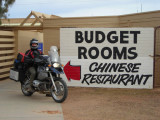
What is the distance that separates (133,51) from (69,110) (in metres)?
4.00

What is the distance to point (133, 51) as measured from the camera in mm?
9586

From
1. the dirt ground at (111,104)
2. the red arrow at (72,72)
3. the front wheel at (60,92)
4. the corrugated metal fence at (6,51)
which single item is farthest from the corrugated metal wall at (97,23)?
the front wheel at (60,92)

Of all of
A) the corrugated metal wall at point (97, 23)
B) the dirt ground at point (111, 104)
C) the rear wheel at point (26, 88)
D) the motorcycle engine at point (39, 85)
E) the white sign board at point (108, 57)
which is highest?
the corrugated metal wall at point (97, 23)

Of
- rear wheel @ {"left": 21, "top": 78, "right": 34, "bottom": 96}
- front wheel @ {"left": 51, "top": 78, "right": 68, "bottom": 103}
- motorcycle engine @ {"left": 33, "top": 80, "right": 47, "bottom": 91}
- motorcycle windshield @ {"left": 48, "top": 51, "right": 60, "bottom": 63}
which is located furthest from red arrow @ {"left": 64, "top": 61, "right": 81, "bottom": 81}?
front wheel @ {"left": 51, "top": 78, "right": 68, "bottom": 103}

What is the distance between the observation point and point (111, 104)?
729 centimetres

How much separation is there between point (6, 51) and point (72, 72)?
3878 millimetres

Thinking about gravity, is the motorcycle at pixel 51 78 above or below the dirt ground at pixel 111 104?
above

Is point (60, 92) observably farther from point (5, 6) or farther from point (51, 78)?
point (5, 6)

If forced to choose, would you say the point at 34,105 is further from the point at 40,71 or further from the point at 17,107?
the point at 40,71

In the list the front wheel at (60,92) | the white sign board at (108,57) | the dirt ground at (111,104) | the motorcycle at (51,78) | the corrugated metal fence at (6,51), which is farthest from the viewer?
the corrugated metal fence at (6,51)

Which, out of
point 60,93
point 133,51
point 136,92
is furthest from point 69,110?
point 133,51

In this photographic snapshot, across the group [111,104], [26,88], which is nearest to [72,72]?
[26,88]

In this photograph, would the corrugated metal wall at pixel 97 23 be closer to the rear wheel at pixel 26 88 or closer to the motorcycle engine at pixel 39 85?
the rear wheel at pixel 26 88

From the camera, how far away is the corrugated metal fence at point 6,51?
11.8 meters
